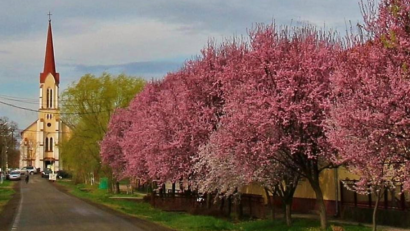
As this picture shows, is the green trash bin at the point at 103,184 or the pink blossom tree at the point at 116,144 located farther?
the green trash bin at the point at 103,184

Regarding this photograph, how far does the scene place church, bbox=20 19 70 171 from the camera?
12362cm

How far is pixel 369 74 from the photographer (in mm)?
12836

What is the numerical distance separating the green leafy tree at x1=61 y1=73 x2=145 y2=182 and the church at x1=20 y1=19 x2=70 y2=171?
66208mm

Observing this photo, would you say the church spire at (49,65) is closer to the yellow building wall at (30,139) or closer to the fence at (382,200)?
the yellow building wall at (30,139)

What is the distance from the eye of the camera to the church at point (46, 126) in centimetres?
12362

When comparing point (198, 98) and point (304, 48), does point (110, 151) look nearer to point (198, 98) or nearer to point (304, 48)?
point (198, 98)

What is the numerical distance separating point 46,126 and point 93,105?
80.1 metres

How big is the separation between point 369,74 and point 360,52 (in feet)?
2.36

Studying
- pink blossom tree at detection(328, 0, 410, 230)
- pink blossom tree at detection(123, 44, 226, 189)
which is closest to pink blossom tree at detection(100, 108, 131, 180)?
pink blossom tree at detection(123, 44, 226, 189)

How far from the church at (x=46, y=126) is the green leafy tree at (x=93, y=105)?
66.2m

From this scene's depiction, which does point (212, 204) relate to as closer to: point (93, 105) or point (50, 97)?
point (93, 105)

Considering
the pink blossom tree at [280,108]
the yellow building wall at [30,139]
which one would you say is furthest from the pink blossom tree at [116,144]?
the yellow building wall at [30,139]

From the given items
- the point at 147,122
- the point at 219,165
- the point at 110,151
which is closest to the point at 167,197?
the point at 147,122

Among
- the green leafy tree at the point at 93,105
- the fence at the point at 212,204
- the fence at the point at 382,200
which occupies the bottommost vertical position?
the fence at the point at 212,204
